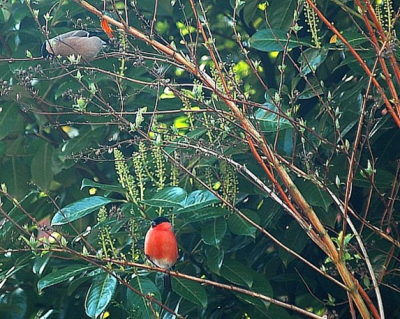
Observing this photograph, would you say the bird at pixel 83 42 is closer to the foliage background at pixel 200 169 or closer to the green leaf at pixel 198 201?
the foliage background at pixel 200 169

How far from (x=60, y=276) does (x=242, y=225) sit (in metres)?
Result: 0.72

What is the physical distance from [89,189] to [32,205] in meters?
0.27

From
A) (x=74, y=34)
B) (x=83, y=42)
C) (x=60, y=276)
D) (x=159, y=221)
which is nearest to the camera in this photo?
(x=60, y=276)

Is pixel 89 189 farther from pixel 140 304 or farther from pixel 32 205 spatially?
pixel 140 304

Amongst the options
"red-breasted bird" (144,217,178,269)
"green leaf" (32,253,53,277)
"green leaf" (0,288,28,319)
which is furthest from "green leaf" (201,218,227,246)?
"green leaf" (0,288,28,319)

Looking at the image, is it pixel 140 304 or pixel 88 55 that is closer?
pixel 140 304

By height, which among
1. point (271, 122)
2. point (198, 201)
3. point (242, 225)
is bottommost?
point (242, 225)

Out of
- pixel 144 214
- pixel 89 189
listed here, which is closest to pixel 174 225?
pixel 144 214

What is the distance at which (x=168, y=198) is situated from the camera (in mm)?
2619

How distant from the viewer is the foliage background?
252 centimetres

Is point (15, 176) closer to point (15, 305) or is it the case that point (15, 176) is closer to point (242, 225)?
point (15, 305)

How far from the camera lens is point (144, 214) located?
2832 mm

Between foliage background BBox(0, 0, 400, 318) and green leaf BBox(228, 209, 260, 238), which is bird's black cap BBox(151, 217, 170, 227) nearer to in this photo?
foliage background BBox(0, 0, 400, 318)

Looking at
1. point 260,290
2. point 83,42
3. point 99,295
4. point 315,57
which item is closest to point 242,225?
point 260,290
